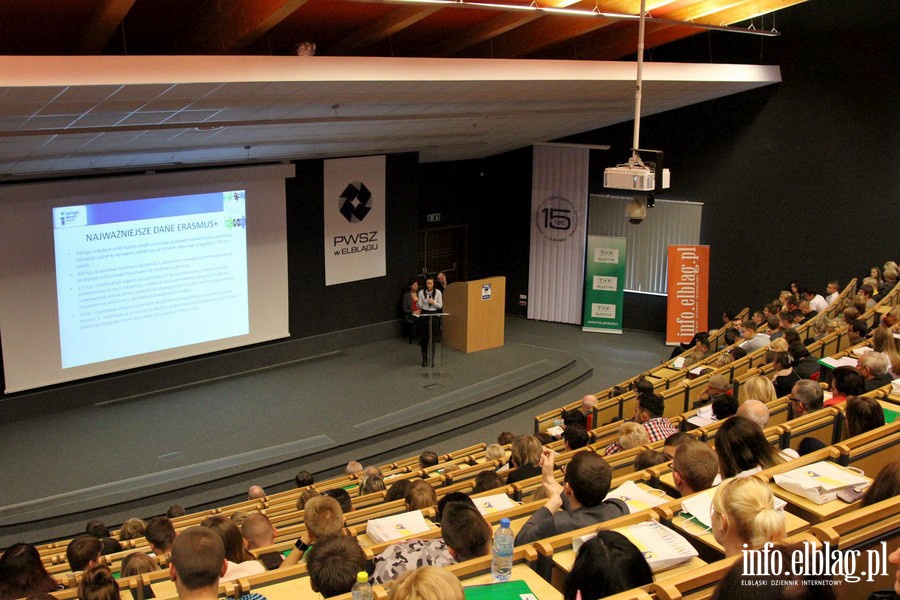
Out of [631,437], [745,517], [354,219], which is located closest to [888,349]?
[631,437]

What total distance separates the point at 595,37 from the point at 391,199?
3.85 meters

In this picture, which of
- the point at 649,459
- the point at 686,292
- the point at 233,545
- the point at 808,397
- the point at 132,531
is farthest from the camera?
the point at 686,292

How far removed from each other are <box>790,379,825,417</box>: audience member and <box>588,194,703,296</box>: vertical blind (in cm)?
844

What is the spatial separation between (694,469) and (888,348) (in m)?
3.65

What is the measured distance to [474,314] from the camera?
1261 cm

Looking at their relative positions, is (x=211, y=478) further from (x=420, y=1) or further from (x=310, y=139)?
(x=420, y=1)

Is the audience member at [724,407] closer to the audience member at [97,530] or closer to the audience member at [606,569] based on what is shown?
the audience member at [606,569]

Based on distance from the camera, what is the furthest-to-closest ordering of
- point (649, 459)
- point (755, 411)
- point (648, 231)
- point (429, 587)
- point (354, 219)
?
point (648, 231)
point (354, 219)
point (755, 411)
point (649, 459)
point (429, 587)

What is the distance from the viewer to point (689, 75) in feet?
36.3

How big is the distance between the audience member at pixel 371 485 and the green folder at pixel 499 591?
318cm

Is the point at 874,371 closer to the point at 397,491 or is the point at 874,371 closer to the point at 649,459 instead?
the point at 649,459

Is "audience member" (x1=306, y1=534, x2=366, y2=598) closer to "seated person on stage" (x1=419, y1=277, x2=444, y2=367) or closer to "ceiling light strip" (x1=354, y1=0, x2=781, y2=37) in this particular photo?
"ceiling light strip" (x1=354, y1=0, x2=781, y2=37)

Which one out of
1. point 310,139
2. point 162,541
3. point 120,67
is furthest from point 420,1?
point 162,541

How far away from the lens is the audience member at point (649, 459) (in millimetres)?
4841
